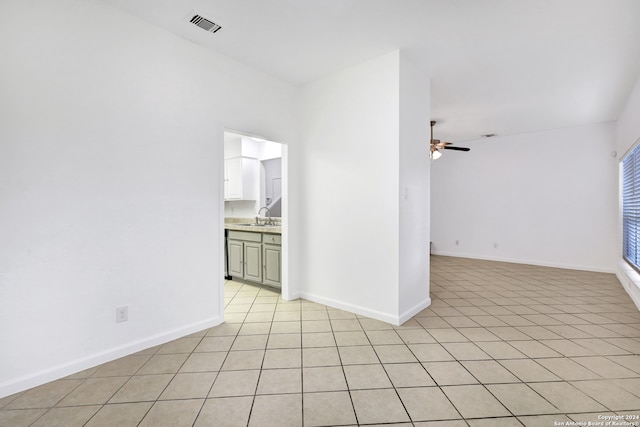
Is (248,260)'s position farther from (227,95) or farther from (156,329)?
(227,95)

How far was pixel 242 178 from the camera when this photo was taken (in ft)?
17.5

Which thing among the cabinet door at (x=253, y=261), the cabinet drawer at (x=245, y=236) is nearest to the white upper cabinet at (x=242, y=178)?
the cabinet drawer at (x=245, y=236)

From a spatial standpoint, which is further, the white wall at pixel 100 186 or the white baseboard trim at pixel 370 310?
the white baseboard trim at pixel 370 310

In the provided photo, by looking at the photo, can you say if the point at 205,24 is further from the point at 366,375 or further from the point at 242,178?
the point at 242,178

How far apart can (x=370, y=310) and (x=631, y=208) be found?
14.3ft

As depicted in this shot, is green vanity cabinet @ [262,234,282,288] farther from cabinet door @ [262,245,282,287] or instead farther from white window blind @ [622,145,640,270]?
white window blind @ [622,145,640,270]

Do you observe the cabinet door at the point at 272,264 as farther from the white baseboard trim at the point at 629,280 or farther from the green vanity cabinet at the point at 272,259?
the white baseboard trim at the point at 629,280

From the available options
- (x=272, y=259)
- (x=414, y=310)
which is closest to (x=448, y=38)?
(x=414, y=310)

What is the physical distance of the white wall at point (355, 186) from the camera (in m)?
2.89

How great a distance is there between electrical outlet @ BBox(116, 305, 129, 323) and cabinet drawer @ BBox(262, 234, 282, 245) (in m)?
1.85

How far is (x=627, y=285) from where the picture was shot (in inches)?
156

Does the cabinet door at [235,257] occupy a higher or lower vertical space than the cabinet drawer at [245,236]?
lower

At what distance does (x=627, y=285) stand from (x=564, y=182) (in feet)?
7.32

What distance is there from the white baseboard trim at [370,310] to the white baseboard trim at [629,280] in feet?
8.22
